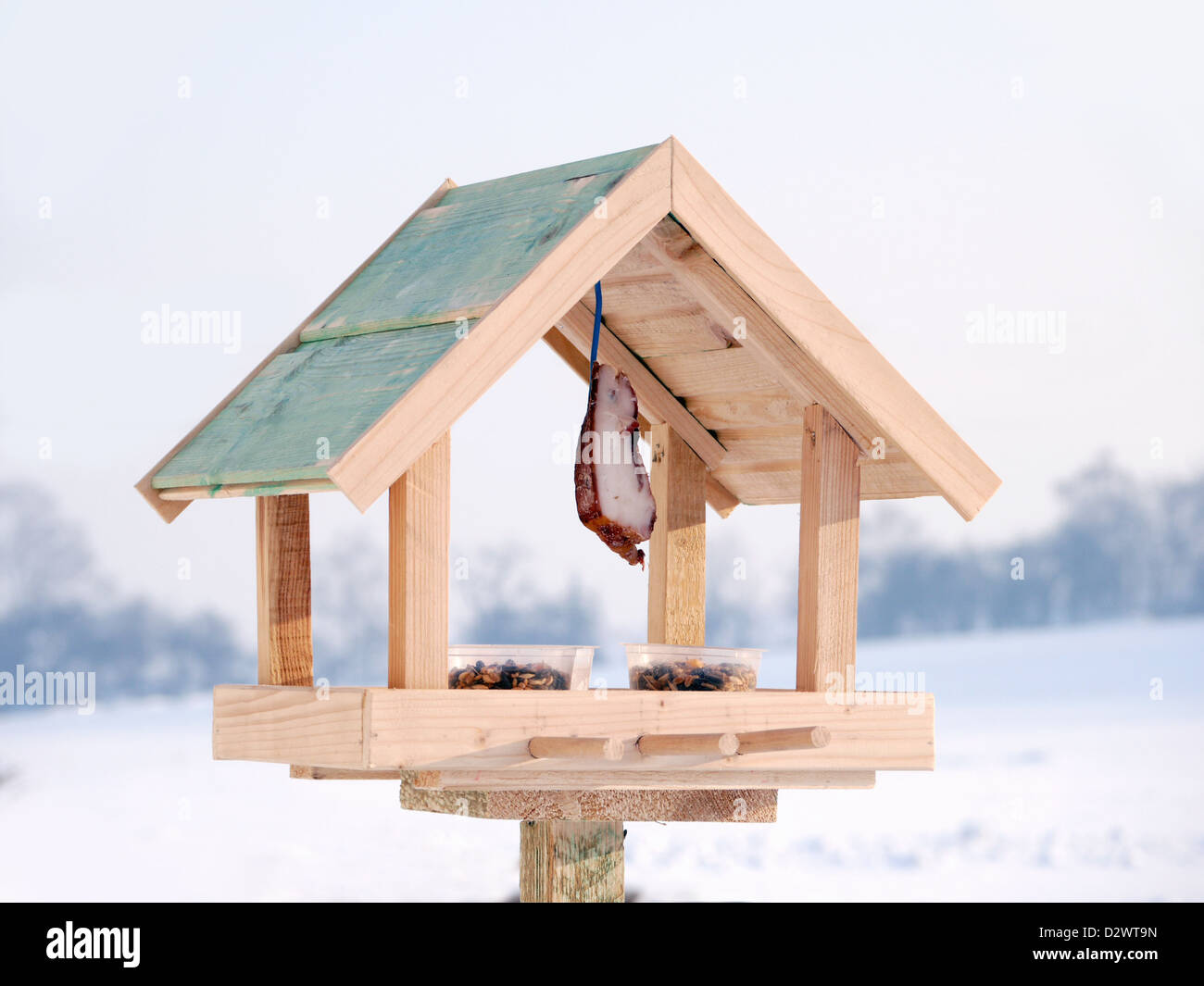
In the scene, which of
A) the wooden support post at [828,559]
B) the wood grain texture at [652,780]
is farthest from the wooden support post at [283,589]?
the wooden support post at [828,559]

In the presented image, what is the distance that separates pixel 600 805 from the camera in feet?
12.9

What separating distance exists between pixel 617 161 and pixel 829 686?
4.50 feet

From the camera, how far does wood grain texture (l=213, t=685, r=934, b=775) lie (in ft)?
10.9

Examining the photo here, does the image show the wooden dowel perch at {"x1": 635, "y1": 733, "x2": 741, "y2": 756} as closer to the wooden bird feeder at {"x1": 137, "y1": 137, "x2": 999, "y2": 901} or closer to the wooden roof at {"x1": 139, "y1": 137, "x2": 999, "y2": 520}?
the wooden bird feeder at {"x1": 137, "y1": 137, "x2": 999, "y2": 901}

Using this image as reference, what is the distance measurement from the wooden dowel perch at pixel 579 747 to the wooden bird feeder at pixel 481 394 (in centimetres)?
1

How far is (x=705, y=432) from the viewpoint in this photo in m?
4.68

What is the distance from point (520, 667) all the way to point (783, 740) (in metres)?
0.63

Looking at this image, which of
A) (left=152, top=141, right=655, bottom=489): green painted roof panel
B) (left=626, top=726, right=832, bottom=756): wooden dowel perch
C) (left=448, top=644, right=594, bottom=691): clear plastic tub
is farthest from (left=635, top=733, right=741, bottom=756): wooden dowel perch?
(left=152, top=141, right=655, bottom=489): green painted roof panel

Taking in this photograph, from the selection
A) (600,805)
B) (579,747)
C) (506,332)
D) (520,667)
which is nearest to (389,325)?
(506,332)

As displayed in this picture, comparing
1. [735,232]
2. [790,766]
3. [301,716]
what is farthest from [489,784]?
[735,232]

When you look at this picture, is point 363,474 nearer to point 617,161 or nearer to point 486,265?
point 486,265

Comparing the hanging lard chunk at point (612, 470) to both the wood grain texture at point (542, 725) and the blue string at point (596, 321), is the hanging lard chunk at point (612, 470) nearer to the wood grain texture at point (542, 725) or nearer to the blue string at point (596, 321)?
the blue string at point (596, 321)

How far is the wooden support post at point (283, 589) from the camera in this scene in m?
3.89

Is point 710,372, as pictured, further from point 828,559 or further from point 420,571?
point 420,571
